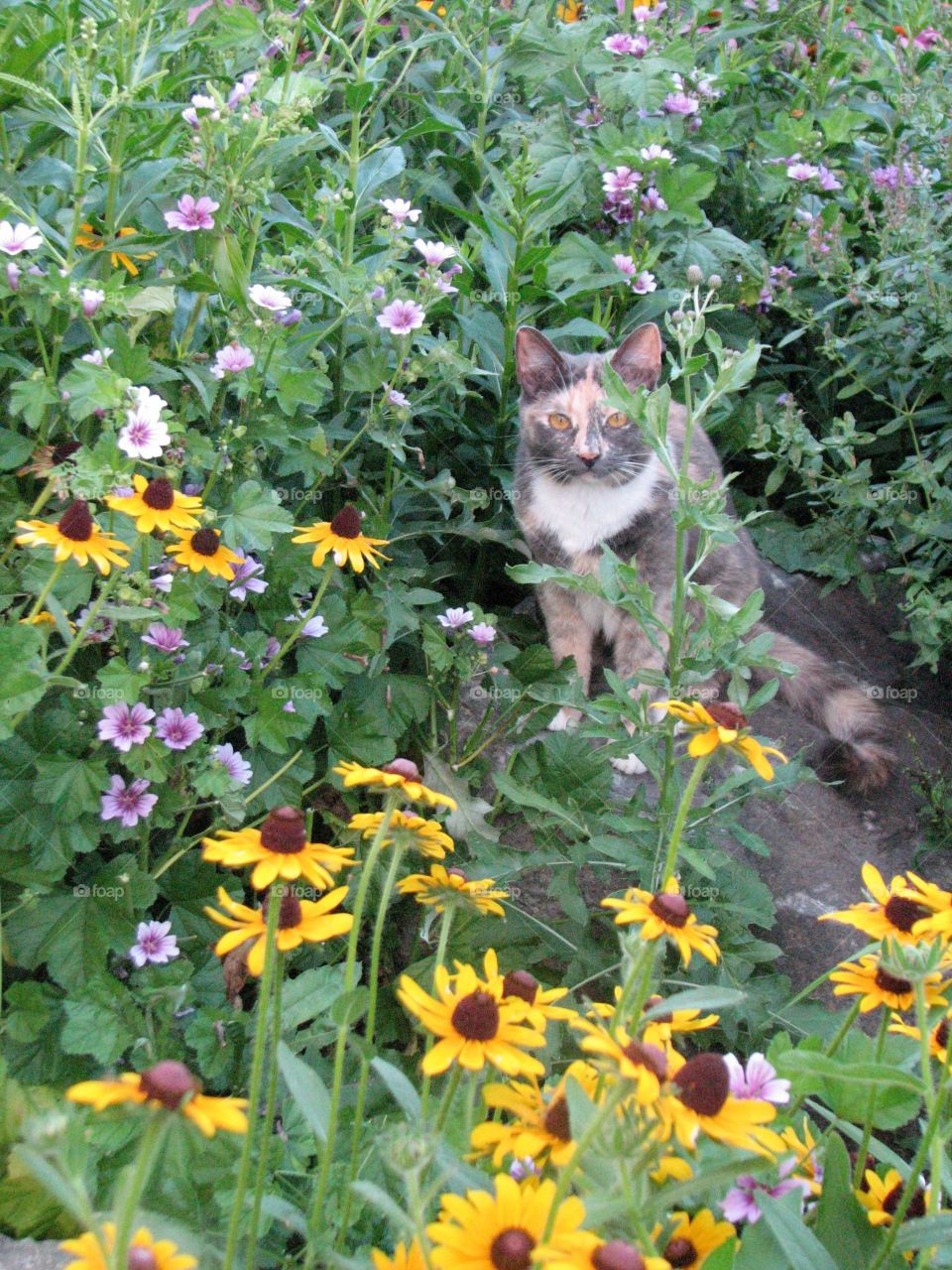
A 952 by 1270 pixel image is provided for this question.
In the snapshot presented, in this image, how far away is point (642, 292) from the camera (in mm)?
3508

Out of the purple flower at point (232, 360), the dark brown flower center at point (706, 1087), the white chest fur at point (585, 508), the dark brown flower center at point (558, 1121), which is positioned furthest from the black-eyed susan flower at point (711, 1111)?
the white chest fur at point (585, 508)

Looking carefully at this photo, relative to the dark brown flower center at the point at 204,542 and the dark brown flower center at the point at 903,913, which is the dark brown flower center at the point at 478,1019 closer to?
the dark brown flower center at the point at 903,913

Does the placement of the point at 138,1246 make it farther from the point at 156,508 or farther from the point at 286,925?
the point at 156,508

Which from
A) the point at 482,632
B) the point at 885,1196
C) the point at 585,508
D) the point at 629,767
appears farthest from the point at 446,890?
the point at 585,508

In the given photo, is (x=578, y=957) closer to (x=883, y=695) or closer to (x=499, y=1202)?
(x=499, y=1202)

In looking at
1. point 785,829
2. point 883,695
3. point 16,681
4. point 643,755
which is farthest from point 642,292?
point 16,681

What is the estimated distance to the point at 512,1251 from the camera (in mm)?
1021

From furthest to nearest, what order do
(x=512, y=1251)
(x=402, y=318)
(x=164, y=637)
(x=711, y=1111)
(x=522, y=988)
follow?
1. (x=402, y=318)
2. (x=164, y=637)
3. (x=522, y=988)
4. (x=711, y=1111)
5. (x=512, y=1251)

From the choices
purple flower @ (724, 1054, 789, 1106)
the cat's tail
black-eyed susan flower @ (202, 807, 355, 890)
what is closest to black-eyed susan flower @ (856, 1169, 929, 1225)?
purple flower @ (724, 1054, 789, 1106)

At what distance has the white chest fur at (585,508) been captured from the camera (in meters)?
3.11

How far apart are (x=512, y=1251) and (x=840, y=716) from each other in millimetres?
2298

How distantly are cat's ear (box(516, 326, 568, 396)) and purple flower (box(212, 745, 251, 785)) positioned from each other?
4.06 feet

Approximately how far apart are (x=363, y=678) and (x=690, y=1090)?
1685 mm

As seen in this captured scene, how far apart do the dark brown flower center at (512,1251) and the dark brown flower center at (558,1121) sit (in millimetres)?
165
